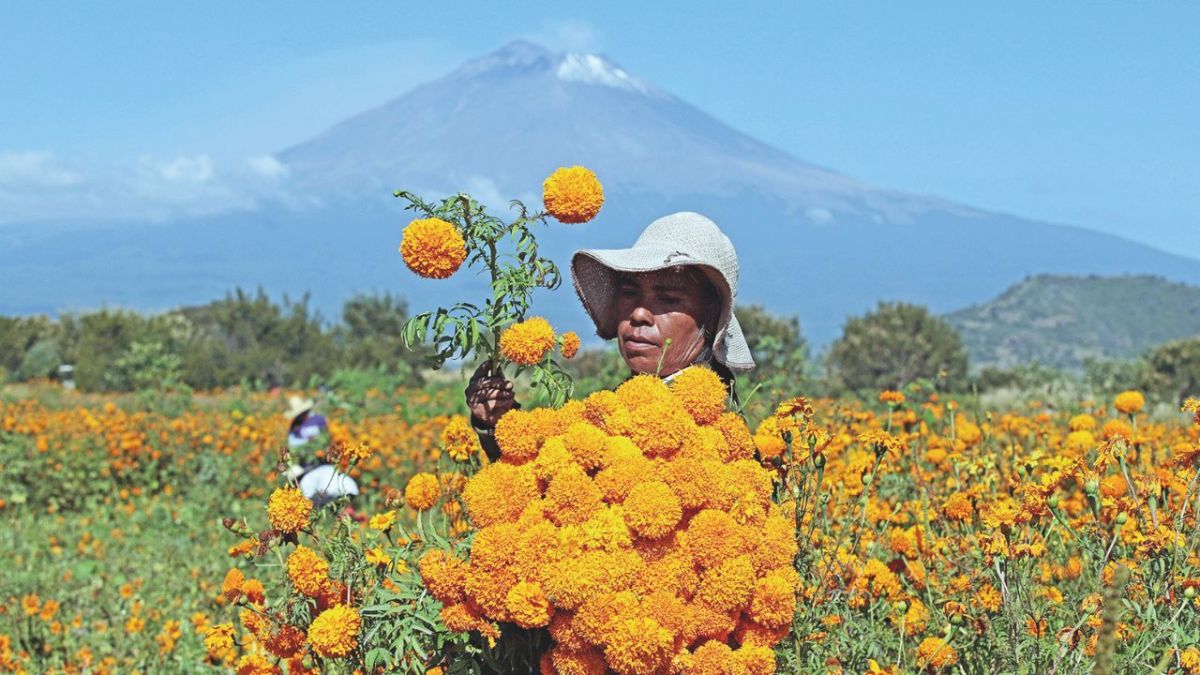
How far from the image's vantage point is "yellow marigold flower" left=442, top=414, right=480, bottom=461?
323 cm

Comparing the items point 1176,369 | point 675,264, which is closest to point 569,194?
point 675,264

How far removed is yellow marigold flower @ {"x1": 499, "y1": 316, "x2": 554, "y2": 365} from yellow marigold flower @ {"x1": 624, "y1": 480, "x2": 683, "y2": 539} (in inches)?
22.7

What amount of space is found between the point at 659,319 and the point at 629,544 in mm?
1122

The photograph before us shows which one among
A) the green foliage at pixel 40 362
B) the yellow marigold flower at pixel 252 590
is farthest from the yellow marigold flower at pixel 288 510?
the green foliage at pixel 40 362

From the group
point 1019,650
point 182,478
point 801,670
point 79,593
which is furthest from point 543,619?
point 182,478

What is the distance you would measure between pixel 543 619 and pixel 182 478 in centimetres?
927

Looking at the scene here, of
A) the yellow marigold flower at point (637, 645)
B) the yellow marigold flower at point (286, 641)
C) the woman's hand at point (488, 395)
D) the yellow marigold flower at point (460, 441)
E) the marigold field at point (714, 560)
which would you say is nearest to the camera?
the yellow marigold flower at point (637, 645)

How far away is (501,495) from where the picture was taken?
8.25 ft

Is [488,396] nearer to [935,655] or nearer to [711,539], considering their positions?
[711,539]

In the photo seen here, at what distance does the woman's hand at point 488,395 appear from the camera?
3072 mm

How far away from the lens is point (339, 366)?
86.5ft

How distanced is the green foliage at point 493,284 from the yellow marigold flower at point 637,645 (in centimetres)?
82

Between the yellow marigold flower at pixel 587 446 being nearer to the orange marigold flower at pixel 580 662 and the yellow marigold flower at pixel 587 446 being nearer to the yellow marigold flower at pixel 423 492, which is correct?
the orange marigold flower at pixel 580 662

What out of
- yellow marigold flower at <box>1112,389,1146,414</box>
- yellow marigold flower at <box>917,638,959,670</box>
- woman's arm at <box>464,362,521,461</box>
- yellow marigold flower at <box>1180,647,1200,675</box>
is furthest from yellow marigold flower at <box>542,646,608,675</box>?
yellow marigold flower at <box>1112,389,1146,414</box>
